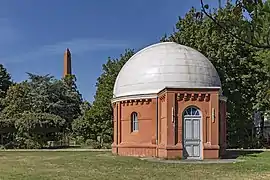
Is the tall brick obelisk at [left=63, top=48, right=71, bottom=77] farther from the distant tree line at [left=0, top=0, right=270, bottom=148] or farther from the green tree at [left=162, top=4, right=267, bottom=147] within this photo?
the green tree at [left=162, top=4, right=267, bottom=147]

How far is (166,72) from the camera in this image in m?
29.4

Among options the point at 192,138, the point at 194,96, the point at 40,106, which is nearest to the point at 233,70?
the point at 194,96

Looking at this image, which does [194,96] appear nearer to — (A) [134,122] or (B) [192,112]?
(B) [192,112]

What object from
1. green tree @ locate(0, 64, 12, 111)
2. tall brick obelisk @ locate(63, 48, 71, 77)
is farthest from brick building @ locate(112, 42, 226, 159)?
tall brick obelisk @ locate(63, 48, 71, 77)

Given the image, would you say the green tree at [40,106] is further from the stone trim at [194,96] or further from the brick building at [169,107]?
the stone trim at [194,96]

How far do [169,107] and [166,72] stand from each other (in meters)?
3.59

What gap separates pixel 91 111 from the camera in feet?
156

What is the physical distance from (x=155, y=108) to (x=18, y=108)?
28.7 metres

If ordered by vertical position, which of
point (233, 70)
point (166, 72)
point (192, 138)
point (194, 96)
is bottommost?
point (192, 138)

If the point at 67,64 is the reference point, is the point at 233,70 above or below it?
below

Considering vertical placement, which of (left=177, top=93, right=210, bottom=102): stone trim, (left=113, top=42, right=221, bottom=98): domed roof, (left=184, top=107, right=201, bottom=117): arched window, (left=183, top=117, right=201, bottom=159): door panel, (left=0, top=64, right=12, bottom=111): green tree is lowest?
(left=183, top=117, right=201, bottom=159): door panel

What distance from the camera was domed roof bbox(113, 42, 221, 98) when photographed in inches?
1151

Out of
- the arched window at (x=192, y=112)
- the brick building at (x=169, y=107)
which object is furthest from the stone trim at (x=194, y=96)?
the arched window at (x=192, y=112)

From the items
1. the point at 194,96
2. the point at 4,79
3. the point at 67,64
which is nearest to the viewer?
the point at 194,96
